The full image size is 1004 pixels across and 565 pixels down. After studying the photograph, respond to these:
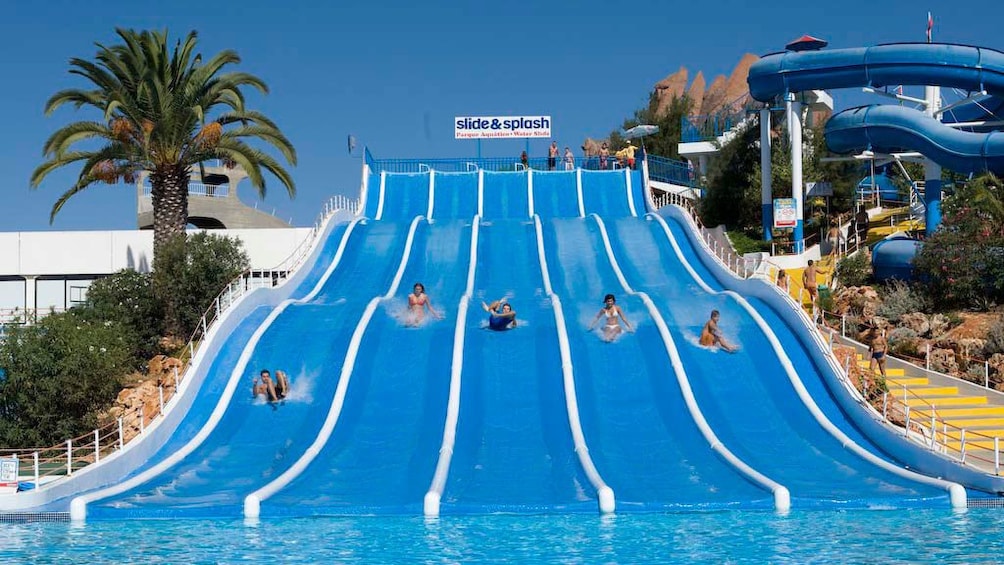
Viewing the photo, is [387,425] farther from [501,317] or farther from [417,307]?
[417,307]

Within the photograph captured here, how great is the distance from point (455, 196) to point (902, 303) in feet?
45.1

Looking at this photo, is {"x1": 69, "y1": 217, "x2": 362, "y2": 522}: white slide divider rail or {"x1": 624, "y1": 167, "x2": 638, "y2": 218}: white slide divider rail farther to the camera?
{"x1": 624, "y1": 167, "x2": 638, "y2": 218}: white slide divider rail

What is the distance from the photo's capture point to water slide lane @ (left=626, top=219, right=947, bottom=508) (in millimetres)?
13109

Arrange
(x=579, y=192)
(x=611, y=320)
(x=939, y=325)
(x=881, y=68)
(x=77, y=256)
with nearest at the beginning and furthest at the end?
(x=611, y=320), (x=939, y=325), (x=881, y=68), (x=77, y=256), (x=579, y=192)

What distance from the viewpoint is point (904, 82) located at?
87.1 feet

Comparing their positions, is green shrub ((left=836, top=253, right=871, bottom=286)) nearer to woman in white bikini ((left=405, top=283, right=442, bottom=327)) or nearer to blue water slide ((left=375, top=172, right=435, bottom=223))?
woman in white bikini ((left=405, top=283, right=442, bottom=327))

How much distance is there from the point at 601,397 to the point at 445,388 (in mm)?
2333

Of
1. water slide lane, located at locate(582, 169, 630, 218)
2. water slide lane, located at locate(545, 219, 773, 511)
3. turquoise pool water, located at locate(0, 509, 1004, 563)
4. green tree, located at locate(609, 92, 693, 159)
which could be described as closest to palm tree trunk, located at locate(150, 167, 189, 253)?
water slide lane, located at locate(545, 219, 773, 511)

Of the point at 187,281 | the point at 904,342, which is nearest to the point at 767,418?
the point at 904,342

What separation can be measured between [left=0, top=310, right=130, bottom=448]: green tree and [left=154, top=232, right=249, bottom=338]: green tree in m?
4.14

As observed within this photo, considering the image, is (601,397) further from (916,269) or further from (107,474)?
(916,269)

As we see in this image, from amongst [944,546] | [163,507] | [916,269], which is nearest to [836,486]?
[944,546]

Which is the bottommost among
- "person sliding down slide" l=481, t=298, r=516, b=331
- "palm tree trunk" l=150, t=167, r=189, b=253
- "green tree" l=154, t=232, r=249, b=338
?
"person sliding down slide" l=481, t=298, r=516, b=331

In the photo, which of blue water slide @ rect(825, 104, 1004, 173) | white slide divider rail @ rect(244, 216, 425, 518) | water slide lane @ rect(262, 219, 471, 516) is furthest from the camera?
blue water slide @ rect(825, 104, 1004, 173)
